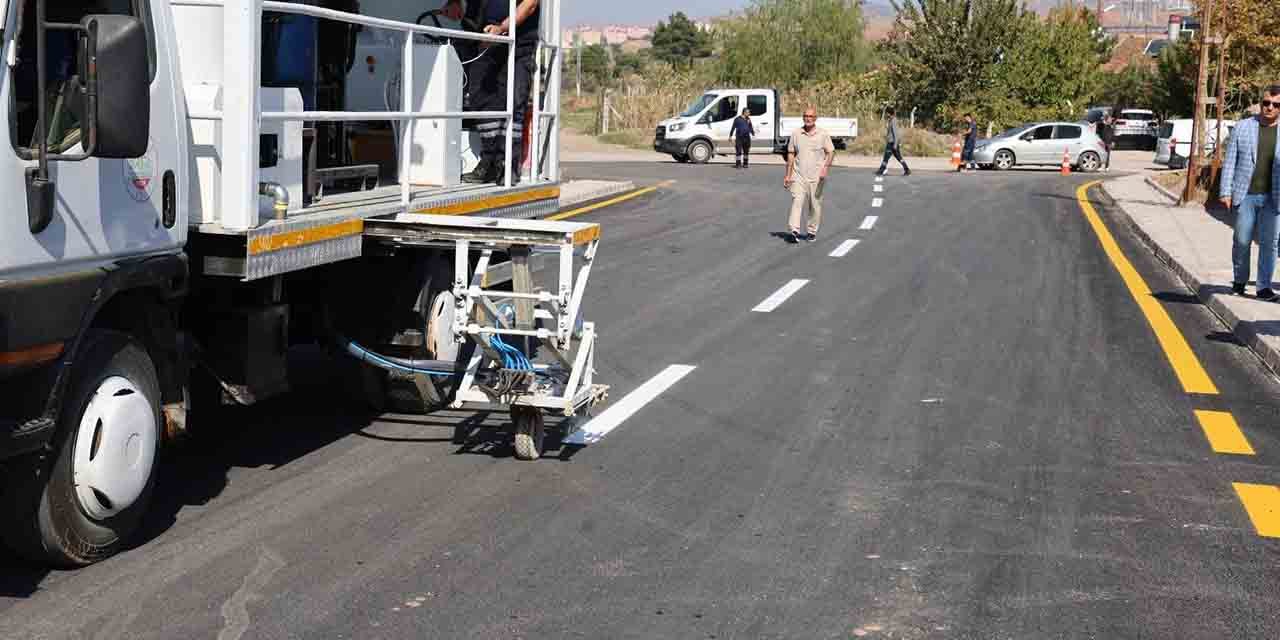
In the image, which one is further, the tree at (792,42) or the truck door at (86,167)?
the tree at (792,42)

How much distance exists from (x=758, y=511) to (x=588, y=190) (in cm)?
2174

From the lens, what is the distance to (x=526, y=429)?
7176 millimetres

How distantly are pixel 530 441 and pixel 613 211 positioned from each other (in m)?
17.2

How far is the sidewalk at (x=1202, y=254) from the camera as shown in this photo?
11781 mm

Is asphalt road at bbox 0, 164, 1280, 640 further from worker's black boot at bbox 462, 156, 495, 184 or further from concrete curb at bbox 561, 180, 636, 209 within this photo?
concrete curb at bbox 561, 180, 636, 209

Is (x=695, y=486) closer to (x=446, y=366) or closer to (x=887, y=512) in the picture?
(x=887, y=512)

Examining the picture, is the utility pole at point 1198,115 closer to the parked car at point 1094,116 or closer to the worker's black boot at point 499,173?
the worker's black boot at point 499,173

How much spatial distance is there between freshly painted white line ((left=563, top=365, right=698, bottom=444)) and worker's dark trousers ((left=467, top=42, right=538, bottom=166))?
1598 mm

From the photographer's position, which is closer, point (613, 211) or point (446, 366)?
point (446, 366)

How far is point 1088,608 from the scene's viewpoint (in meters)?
5.18

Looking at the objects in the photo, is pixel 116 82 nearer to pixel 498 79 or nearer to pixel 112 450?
pixel 112 450

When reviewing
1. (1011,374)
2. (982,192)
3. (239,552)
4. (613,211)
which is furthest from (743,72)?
(239,552)

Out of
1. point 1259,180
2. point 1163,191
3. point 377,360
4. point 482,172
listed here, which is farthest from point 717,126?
point 377,360

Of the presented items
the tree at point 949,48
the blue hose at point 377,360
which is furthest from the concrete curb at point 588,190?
the tree at point 949,48
